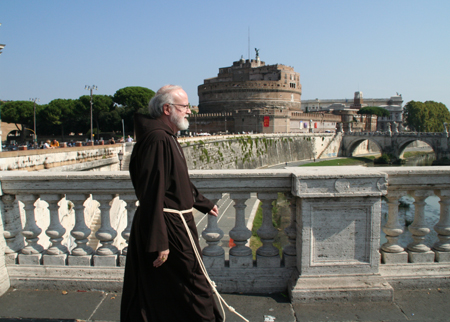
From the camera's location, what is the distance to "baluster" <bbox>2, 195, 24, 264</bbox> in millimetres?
2555

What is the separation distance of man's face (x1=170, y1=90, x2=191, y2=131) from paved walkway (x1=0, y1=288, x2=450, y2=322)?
1215 millimetres

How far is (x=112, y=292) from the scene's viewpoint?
250 centimetres

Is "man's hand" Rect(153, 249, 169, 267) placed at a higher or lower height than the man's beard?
lower

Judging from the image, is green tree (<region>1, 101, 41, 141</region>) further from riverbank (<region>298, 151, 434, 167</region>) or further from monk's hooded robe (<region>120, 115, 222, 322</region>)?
monk's hooded robe (<region>120, 115, 222, 322</region>)

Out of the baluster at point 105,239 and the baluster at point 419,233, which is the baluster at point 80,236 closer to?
the baluster at point 105,239

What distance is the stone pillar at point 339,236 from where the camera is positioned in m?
2.32

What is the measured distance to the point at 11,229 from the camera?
258 centimetres

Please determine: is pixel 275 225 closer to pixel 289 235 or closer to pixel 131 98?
pixel 289 235

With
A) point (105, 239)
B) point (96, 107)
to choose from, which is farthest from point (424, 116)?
point (105, 239)

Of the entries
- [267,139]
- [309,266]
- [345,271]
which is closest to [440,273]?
[345,271]

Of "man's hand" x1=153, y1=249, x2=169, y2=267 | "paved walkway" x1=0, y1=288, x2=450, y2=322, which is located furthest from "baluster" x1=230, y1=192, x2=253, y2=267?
"man's hand" x1=153, y1=249, x2=169, y2=267

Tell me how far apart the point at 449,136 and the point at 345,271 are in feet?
159

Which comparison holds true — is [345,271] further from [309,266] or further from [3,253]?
[3,253]

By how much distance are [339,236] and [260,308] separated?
26.8 inches
